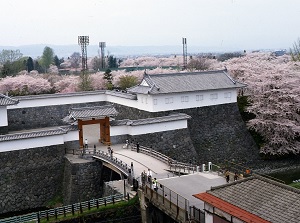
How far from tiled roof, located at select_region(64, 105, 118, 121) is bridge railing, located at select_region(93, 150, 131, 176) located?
273 cm

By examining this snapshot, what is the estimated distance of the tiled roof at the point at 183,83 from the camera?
31156 millimetres

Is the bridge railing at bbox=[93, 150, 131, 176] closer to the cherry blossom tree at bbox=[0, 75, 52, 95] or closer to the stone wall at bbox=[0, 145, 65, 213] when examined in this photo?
the stone wall at bbox=[0, 145, 65, 213]

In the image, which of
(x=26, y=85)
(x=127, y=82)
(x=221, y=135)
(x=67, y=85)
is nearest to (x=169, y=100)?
(x=221, y=135)

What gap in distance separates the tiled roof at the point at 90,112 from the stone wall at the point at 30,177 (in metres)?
2.39

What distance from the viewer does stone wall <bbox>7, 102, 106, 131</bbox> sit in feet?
113

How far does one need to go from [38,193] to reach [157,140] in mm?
8972

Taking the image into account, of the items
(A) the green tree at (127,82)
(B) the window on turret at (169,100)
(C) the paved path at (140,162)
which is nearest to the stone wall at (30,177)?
(C) the paved path at (140,162)

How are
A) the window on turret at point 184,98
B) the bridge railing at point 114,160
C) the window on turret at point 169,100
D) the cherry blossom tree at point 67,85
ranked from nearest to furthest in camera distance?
the bridge railing at point 114,160
the window on turret at point 169,100
the window on turret at point 184,98
the cherry blossom tree at point 67,85

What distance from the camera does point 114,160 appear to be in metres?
24.1

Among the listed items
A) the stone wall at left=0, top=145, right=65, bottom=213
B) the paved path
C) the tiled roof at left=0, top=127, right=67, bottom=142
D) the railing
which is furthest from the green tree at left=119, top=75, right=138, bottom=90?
the railing

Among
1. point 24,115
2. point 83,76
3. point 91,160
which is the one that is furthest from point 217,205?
point 83,76

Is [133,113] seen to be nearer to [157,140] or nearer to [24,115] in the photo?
[157,140]

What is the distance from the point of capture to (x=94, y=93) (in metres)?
38.2

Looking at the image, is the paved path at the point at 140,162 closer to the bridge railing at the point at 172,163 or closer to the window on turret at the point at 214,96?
the bridge railing at the point at 172,163
